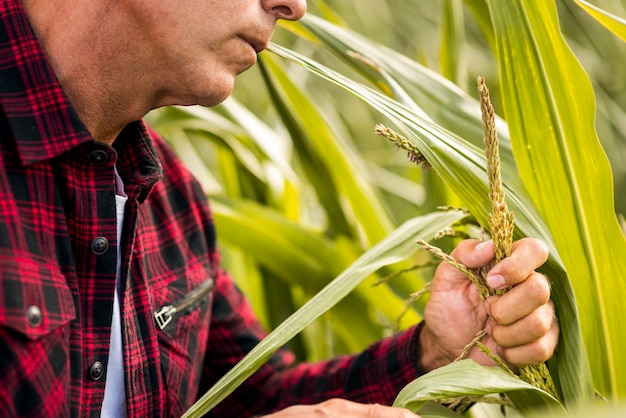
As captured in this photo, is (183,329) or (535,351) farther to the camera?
(183,329)

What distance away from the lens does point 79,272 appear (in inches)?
25.5

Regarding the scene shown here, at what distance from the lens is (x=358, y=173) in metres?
1.00

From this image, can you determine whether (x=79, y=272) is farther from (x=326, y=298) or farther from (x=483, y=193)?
(x=483, y=193)

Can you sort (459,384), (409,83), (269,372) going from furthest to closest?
(269,372), (409,83), (459,384)

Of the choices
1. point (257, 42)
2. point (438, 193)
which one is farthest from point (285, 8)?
point (438, 193)

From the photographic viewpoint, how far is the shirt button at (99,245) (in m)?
0.65

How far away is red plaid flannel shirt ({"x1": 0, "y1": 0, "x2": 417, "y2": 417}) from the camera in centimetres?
59

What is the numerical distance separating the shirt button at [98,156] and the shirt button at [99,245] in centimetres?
6

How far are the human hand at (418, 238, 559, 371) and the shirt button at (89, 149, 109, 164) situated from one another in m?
0.28

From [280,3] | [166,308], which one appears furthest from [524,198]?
A: [166,308]

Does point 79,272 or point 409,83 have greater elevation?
point 409,83

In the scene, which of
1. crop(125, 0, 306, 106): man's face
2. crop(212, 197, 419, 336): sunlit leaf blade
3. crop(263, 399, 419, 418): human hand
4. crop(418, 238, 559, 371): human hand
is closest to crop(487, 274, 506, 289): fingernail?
crop(418, 238, 559, 371): human hand

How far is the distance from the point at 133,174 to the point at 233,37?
0.15 m

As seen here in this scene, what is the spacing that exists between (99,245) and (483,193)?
0.29 metres
